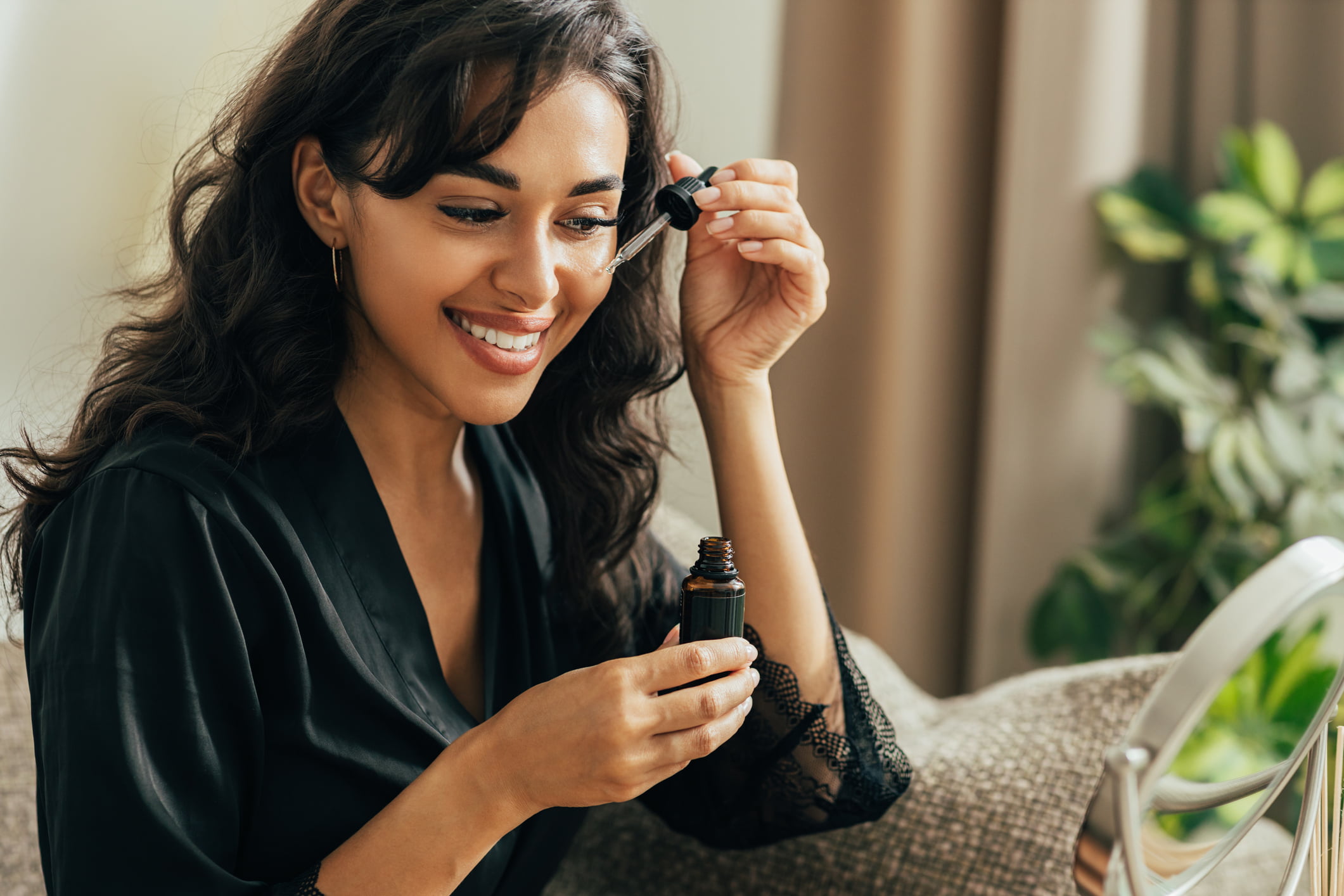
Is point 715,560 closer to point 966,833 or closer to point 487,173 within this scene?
point 487,173

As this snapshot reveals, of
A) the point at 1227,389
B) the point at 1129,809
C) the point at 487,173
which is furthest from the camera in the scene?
the point at 1227,389

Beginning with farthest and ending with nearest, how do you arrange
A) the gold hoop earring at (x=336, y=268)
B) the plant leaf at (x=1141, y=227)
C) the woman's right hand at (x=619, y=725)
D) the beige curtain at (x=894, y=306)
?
the beige curtain at (x=894, y=306) → the plant leaf at (x=1141, y=227) → the gold hoop earring at (x=336, y=268) → the woman's right hand at (x=619, y=725)

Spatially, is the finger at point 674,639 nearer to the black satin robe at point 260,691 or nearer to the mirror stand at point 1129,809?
the black satin robe at point 260,691

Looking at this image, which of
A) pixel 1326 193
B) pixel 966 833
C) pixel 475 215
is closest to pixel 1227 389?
pixel 1326 193

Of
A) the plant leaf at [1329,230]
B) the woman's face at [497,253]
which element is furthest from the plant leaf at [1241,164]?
the woman's face at [497,253]

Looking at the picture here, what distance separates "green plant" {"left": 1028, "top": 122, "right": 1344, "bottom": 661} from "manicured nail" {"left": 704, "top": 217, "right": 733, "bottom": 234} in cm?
99

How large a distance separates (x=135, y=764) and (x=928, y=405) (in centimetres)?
159

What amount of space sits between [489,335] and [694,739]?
364mm

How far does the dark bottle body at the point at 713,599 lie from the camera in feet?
2.43

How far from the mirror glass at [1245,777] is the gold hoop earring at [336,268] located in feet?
2.40

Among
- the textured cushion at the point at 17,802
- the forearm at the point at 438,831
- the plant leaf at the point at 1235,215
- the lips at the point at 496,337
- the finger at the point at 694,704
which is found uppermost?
the plant leaf at the point at 1235,215

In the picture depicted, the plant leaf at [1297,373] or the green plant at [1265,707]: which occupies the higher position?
the plant leaf at [1297,373]

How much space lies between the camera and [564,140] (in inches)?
33.4

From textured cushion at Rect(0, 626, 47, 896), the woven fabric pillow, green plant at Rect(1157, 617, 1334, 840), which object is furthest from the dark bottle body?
green plant at Rect(1157, 617, 1334, 840)
